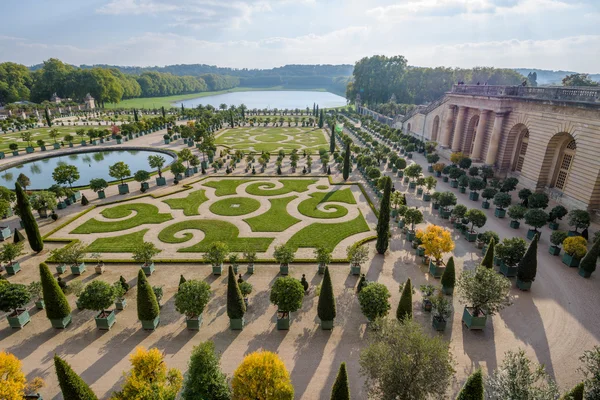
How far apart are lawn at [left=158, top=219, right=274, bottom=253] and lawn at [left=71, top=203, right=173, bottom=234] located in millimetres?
2989

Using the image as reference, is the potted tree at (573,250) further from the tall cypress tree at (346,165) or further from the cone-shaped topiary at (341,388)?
the tall cypress tree at (346,165)

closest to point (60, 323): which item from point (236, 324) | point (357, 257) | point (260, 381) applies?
point (236, 324)

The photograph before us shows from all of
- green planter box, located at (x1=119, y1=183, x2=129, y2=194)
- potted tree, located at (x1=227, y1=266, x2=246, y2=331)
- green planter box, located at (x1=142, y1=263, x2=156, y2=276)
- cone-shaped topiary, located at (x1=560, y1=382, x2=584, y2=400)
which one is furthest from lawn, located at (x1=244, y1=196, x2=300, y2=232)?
cone-shaped topiary, located at (x1=560, y1=382, x2=584, y2=400)

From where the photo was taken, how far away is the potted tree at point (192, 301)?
18.9 metres

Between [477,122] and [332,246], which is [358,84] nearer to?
[477,122]

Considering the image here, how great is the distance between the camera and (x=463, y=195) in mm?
42312

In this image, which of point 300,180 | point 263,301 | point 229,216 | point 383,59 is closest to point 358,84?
point 383,59

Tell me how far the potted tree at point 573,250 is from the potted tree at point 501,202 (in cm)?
874

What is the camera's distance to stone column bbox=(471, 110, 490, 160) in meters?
52.0

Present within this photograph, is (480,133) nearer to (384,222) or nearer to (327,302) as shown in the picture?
(384,222)

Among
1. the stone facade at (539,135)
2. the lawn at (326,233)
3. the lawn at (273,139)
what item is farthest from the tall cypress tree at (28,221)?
the stone facade at (539,135)

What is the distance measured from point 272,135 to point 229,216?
52.5 meters

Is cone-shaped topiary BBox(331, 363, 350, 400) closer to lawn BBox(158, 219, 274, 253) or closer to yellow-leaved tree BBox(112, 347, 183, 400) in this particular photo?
yellow-leaved tree BBox(112, 347, 183, 400)

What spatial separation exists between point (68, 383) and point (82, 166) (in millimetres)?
53923
